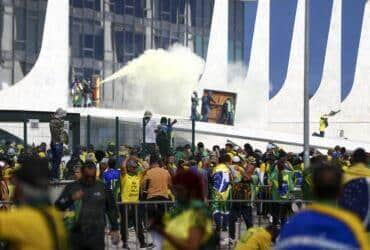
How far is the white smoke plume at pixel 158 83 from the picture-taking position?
192ft

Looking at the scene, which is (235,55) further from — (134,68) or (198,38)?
(134,68)

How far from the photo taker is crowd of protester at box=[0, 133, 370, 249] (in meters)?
5.58

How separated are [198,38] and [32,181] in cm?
6120

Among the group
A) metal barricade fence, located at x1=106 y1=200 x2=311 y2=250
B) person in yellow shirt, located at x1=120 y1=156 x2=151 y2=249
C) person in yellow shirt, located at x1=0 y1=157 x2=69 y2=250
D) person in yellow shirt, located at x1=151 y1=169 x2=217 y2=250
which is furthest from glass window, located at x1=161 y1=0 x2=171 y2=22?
person in yellow shirt, located at x1=0 y1=157 x2=69 y2=250

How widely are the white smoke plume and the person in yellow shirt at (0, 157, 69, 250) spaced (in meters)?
51.9

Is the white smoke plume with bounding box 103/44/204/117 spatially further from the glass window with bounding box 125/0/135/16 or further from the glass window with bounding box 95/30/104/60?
the glass window with bounding box 125/0/135/16

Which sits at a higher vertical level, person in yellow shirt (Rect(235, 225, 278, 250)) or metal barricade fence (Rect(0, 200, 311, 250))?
person in yellow shirt (Rect(235, 225, 278, 250))

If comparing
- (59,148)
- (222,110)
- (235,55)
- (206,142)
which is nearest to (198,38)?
(235,55)

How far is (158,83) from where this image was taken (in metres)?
58.9

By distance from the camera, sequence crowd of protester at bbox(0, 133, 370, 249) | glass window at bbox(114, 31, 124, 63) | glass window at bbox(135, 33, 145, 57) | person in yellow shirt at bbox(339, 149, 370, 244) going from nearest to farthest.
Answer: crowd of protester at bbox(0, 133, 370, 249)
person in yellow shirt at bbox(339, 149, 370, 244)
glass window at bbox(114, 31, 124, 63)
glass window at bbox(135, 33, 145, 57)

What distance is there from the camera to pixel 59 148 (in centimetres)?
2441

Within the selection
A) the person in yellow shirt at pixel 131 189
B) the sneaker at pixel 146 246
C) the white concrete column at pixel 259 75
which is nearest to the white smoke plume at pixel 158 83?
the white concrete column at pixel 259 75

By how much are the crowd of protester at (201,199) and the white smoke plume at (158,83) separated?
3410cm

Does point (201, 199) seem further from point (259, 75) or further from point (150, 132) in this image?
point (259, 75)
